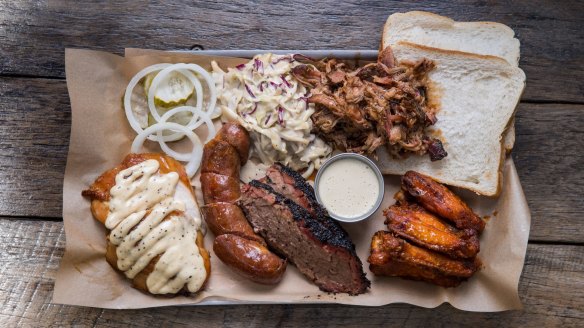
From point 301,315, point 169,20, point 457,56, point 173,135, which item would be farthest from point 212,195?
point 457,56

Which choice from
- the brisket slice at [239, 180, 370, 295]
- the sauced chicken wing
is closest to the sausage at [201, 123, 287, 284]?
the brisket slice at [239, 180, 370, 295]

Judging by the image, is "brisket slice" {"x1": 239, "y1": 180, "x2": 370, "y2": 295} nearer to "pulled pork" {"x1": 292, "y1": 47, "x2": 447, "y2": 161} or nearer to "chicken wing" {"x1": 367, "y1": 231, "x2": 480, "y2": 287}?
"chicken wing" {"x1": 367, "y1": 231, "x2": 480, "y2": 287}

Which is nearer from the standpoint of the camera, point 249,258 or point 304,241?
point 249,258

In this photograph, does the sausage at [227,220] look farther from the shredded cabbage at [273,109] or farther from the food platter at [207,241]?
the shredded cabbage at [273,109]

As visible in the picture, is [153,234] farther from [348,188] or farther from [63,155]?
[348,188]

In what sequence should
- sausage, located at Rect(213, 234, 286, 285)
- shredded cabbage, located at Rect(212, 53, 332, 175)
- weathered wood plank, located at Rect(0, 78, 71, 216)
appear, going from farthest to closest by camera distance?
weathered wood plank, located at Rect(0, 78, 71, 216) → shredded cabbage, located at Rect(212, 53, 332, 175) → sausage, located at Rect(213, 234, 286, 285)

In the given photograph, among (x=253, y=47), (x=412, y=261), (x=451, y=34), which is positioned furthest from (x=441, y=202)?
(x=253, y=47)
